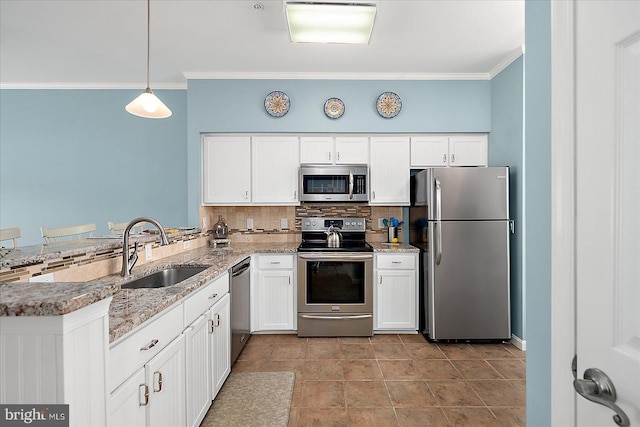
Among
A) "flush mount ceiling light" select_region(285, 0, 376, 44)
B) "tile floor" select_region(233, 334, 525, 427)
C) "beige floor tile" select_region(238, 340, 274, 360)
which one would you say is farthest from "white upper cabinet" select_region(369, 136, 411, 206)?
"beige floor tile" select_region(238, 340, 274, 360)

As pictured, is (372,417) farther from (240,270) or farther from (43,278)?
(43,278)

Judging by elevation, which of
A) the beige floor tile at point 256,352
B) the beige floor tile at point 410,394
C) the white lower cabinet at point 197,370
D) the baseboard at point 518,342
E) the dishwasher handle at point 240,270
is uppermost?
the dishwasher handle at point 240,270

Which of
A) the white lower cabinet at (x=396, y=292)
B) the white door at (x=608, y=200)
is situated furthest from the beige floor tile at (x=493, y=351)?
the white door at (x=608, y=200)

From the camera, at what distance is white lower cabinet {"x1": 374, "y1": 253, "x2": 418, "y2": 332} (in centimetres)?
354

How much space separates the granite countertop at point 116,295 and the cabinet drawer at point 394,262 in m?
1.42

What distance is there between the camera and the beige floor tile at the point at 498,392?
7.63 ft

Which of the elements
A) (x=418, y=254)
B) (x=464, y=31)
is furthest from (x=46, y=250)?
(x=464, y=31)

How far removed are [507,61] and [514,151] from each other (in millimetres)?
914

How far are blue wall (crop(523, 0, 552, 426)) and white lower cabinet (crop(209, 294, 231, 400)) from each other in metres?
1.76

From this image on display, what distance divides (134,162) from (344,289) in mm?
3025

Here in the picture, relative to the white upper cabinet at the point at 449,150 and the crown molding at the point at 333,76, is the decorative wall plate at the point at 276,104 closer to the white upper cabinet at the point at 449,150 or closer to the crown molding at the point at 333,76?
the crown molding at the point at 333,76

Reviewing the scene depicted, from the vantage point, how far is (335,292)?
3508 mm

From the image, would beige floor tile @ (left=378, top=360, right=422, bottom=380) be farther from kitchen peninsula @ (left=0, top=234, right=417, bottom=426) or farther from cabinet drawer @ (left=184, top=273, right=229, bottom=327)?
kitchen peninsula @ (left=0, top=234, right=417, bottom=426)

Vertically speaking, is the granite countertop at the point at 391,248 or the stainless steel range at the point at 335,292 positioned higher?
the granite countertop at the point at 391,248
